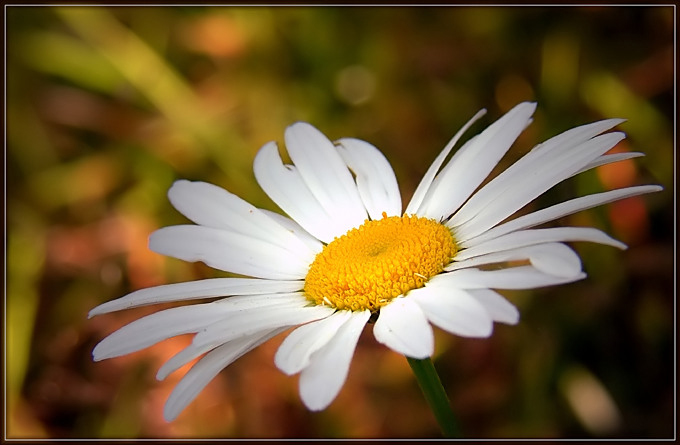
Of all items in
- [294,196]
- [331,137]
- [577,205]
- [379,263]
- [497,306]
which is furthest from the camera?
[331,137]

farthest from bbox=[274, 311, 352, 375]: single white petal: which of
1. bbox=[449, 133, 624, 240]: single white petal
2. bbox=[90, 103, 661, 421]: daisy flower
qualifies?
bbox=[449, 133, 624, 240]: single white petal

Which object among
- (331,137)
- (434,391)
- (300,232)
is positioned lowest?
(434,391)

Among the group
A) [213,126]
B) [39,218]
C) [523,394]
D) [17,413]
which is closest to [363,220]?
[523,394]

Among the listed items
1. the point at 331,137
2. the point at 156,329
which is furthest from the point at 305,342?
the point at 331,137

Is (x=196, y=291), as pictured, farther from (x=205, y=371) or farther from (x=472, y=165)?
(x=472, y=165)

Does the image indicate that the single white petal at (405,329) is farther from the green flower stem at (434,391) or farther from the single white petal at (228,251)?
the single white petal at (228,251)

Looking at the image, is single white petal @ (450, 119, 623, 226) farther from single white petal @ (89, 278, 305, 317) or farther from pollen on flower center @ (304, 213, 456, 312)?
single white petal @ (89, 278, 305, 317)
